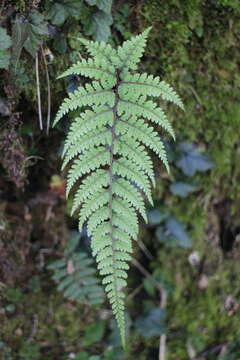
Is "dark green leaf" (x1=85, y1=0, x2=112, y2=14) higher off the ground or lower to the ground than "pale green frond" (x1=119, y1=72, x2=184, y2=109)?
higher

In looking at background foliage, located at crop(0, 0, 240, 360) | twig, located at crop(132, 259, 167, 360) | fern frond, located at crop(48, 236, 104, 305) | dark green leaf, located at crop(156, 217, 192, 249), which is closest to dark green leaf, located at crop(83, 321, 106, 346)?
background foliage, located at crop(0, 0, 240, 360)

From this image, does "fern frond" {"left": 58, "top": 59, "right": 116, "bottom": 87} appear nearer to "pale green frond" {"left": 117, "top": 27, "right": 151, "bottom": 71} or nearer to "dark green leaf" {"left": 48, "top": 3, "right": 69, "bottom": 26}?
"pale green frond" {"left": 117, "top": 27, "right": 151, "bottom": 71}

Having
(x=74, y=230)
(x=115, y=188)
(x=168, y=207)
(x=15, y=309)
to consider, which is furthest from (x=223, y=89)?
(x=15, y=309)

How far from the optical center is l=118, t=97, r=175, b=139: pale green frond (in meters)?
1.67

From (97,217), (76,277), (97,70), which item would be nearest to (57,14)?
(97,70)

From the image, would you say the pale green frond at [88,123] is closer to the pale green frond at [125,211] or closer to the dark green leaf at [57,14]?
the pale green frond at [125,211]

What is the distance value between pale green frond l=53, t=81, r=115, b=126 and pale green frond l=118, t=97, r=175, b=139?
0.06 m

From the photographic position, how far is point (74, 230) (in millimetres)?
2773

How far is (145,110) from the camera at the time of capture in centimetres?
169

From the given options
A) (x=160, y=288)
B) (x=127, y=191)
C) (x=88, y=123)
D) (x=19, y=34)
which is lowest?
(x=160, y=288)

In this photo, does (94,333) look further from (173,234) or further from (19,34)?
(19,34)

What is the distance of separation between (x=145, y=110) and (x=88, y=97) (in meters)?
0.24

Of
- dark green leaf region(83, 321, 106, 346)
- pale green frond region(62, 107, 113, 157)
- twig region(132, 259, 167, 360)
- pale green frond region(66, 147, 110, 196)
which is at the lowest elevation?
dark green leaf region(83, 321, 106, 346)

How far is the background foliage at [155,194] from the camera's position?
202 cm
